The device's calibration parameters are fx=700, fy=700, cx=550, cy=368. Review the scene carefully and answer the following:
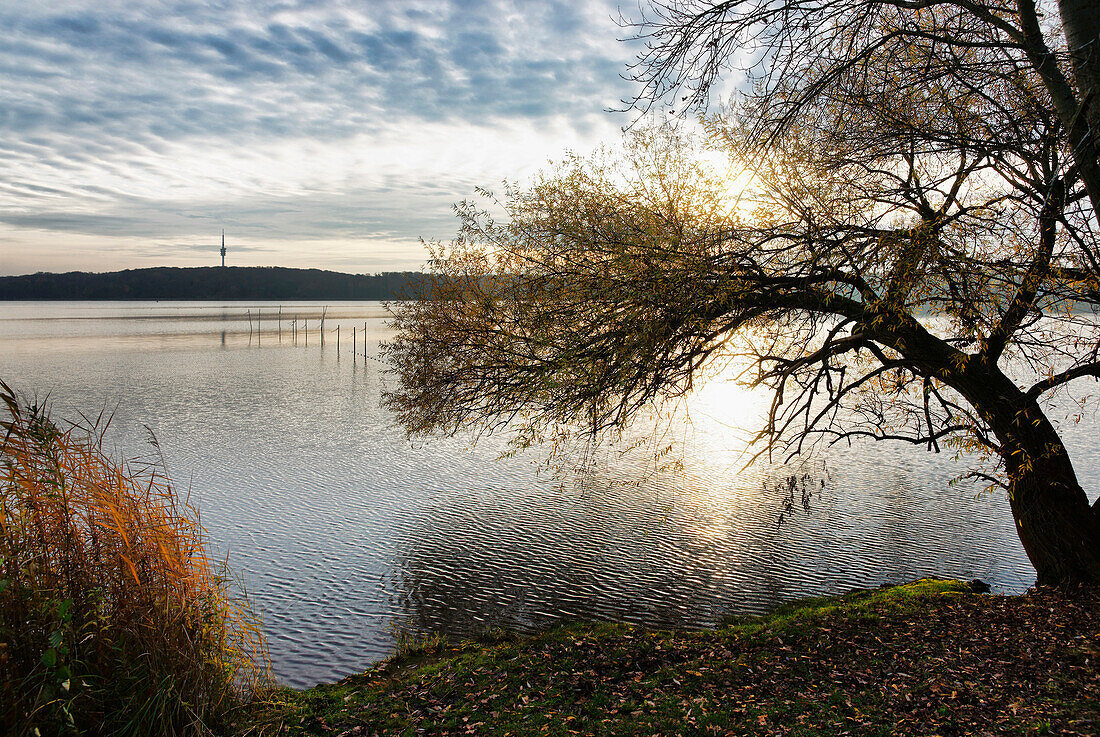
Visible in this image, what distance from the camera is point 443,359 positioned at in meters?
13.4

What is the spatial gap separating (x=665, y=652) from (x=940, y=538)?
10.6 m

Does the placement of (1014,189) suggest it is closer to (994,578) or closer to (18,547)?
(994,578)

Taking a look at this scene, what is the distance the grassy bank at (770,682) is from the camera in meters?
6.04

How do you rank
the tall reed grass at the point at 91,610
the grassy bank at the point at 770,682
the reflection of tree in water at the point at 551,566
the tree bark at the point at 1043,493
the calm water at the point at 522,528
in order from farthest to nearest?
the calm water at the point at 522,528
the reflection of tree in water at the point at 551,566
the tree bark at the point at 1043,493
the grassy bank at the point at 770,682
the tall reed grass at the point at 91,610

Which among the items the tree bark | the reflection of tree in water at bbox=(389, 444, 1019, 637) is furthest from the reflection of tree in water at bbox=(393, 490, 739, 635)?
the tree bark

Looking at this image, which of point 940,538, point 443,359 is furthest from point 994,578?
point 443,359

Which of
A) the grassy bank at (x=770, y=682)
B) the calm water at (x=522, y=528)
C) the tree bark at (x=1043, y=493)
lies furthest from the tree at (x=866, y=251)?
the calm water at (x=522, y=528)

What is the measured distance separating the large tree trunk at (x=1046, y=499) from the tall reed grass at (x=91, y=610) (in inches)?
371

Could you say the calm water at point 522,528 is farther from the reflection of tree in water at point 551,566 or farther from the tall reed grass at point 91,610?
the tall reed grass at point 91,610

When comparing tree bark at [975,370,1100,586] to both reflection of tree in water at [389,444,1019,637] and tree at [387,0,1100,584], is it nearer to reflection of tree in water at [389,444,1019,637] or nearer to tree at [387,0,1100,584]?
tree at [387,0,1100,584]

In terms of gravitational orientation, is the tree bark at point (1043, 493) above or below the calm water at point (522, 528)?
above

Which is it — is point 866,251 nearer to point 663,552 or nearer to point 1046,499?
point 1046,499

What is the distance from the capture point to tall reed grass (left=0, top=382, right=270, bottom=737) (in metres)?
4.88

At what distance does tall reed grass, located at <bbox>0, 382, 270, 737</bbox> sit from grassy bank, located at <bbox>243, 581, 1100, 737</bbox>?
3.17 feet
